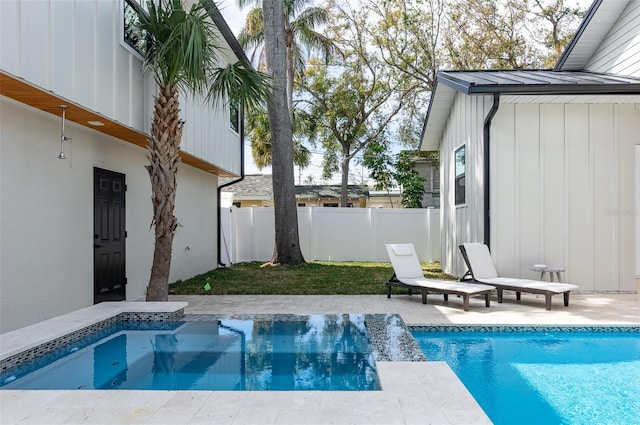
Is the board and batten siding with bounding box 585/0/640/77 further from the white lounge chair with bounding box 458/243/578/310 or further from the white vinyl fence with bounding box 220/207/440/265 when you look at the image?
the white vinyl fence with bounding box 220/207/440/265

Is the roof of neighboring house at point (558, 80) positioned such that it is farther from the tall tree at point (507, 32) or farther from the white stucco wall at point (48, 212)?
the tall tree at point (507, 32)

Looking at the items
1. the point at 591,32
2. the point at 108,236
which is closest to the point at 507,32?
the point at 591,32

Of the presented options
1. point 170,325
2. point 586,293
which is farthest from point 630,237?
point 170,325

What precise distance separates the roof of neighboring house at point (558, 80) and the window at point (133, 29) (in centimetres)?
546

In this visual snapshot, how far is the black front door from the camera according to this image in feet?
24.6

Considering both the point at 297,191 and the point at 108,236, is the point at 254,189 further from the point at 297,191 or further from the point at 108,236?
the point at 108,236

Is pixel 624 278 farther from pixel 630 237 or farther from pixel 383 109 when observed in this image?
pixel 383 109

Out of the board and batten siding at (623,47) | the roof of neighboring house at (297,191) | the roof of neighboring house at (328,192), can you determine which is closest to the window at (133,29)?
the board and batten siding at (623,47)

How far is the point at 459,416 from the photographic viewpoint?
3.16 m

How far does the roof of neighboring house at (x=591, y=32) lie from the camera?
9.69m

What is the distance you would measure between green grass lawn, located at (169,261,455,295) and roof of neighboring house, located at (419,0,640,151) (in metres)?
4.21

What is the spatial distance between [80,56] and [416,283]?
605 centimetres

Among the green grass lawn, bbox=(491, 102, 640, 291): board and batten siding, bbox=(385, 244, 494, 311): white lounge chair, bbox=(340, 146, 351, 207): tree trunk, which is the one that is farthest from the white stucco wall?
bbox=(340, 146, 351, 207): tree trunk

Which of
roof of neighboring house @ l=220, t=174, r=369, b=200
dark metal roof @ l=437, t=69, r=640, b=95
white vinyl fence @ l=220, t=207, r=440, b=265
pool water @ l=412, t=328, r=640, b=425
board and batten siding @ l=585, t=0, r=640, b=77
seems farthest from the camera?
roof of neighboring house @ l=220, t=174, r=369, b=200
